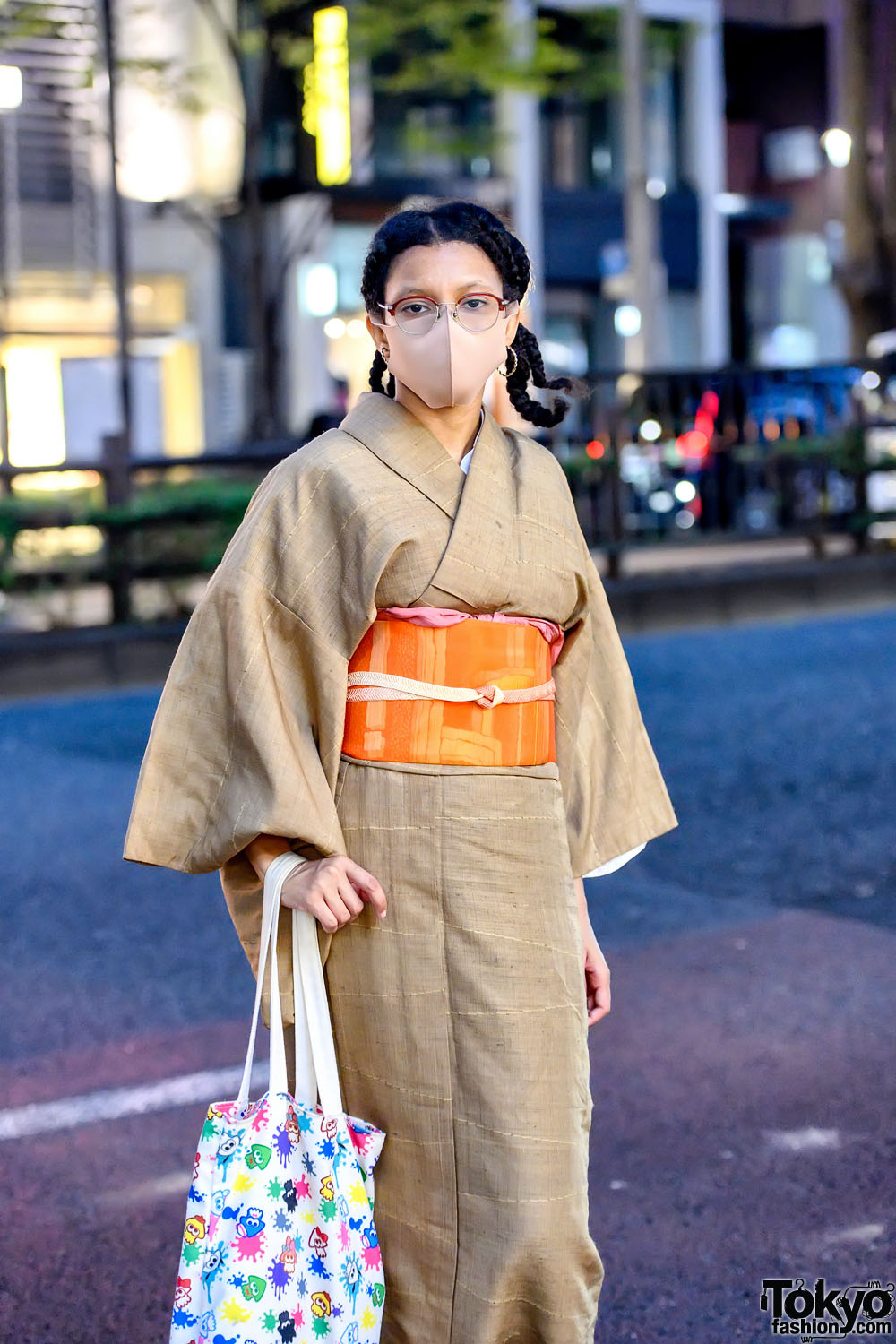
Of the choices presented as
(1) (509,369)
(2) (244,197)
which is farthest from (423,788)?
(2) (244,197)

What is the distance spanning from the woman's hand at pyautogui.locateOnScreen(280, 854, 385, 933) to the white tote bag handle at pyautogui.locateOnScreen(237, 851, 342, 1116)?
3cm

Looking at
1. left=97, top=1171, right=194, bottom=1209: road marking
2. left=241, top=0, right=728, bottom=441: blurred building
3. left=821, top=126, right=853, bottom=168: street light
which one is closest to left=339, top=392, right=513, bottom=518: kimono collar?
left=97, top=1171, right=194, bottom=1209: road marking

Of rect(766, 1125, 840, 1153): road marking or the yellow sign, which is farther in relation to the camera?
the yellow sign

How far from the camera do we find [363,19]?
19562 millimetres

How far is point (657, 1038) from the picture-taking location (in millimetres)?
4805

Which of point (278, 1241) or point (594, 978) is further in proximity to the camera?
point (594, 978)

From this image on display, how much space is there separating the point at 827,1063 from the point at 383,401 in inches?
105

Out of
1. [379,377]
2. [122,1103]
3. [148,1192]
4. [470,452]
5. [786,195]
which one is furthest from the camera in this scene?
[786,195]

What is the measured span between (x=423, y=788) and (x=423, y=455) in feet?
1.51

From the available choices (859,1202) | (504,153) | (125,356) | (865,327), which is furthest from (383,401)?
(504,153)

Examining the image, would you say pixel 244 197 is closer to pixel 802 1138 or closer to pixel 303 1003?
pixel 802 1138

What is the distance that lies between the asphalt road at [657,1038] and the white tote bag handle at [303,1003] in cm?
109

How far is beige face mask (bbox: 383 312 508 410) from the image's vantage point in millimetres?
2445

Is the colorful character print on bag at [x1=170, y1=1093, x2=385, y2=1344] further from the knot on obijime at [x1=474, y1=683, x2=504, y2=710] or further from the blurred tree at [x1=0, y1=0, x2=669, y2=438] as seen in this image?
the blurred tree at [x1=0, y1=0, x2=669, y2=438]
